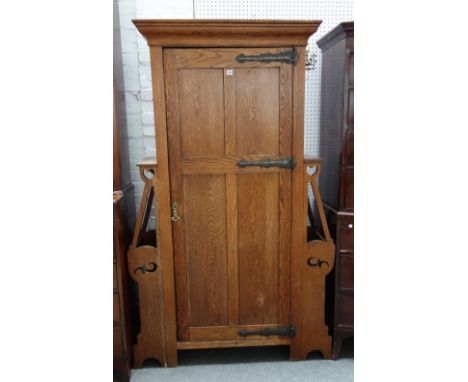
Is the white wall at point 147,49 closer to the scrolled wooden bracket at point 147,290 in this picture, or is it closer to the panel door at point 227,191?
the scrolled wooden bracket at point 147,290

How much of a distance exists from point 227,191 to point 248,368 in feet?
3.34

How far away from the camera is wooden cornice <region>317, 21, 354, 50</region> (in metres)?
1.71

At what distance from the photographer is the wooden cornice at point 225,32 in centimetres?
160

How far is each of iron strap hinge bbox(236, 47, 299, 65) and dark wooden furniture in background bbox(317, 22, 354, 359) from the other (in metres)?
0.29

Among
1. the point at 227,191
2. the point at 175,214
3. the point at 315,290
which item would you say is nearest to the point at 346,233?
the point at 315,290

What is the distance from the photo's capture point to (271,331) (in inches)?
75.8

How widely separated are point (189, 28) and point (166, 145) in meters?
0.55

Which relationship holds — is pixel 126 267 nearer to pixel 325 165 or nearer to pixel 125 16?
pixel 325 165

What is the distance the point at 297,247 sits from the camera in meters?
1.87

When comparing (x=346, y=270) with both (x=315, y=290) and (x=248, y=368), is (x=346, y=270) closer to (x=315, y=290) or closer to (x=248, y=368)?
(x=315, y=290)

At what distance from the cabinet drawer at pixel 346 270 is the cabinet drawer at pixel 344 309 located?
0.19 ft
